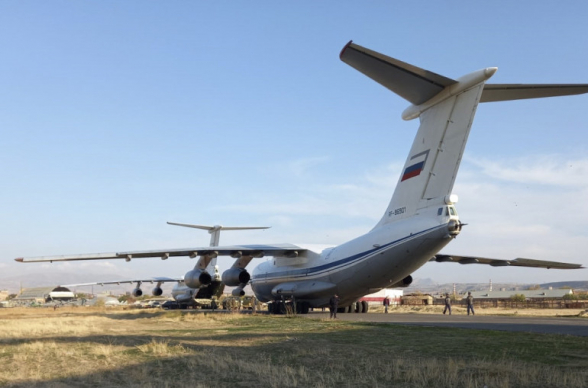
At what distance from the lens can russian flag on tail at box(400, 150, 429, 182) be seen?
45.3ft

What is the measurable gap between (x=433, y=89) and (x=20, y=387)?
10.4m

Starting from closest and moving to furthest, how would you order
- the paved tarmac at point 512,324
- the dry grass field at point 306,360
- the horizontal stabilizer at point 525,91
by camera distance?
the dry grass field at point 306,360
the horizontal stabilizer at point 525,91
the paved tarmac at point 512,324

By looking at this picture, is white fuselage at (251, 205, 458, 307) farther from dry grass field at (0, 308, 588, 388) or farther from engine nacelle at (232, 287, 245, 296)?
dry grass field at (0, 308, 588, 388)

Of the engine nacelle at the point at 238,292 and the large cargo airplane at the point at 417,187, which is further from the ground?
the large cargo airplane at the point at 417,187

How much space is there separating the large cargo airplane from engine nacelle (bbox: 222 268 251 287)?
8.43 feet

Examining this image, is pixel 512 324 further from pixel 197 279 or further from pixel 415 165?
pixel 197 279

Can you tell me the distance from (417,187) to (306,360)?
7.19 metres

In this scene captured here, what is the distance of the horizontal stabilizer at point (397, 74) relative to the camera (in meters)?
10.9

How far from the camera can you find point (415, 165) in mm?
14172

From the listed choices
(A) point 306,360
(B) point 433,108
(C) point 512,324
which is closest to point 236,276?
(C) point 512,324

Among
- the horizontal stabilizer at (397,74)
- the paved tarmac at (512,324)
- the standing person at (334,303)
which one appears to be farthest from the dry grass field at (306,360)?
the standing person at (334,303)

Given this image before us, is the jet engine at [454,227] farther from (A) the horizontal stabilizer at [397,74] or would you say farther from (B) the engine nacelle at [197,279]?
(B) the engine nacelle at [197,279]

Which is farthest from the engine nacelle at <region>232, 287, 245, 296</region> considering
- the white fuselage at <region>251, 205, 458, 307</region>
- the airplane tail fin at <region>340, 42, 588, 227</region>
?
the airplane tail fin at <region>340, 42, 588, 227</region>

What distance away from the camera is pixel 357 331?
40.5 feet
